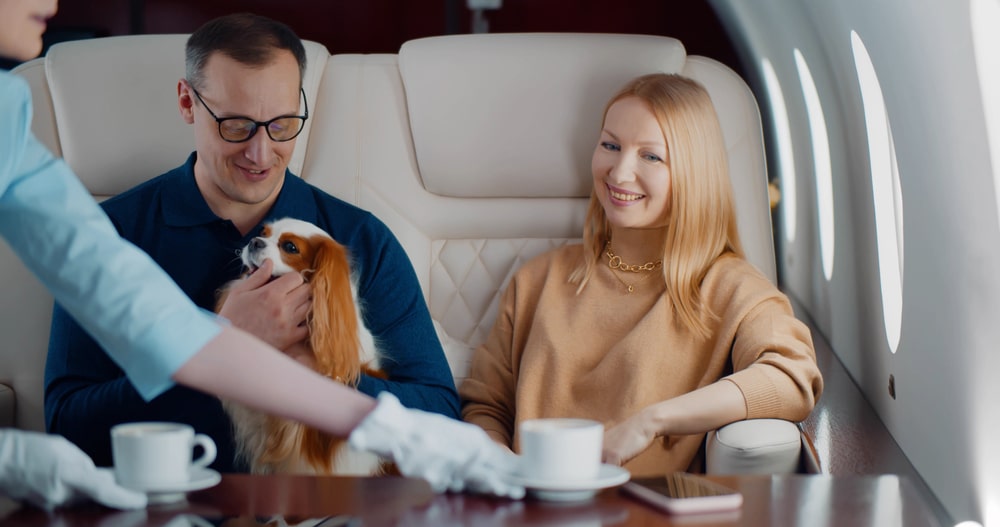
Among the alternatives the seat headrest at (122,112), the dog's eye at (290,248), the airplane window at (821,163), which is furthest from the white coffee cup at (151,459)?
the airplane window at (821,163)

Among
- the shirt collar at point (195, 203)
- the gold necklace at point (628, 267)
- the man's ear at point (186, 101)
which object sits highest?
the man's ear at point (186, 101)

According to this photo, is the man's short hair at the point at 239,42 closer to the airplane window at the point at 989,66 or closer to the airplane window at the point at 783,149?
the airplane window at the point at 989,66

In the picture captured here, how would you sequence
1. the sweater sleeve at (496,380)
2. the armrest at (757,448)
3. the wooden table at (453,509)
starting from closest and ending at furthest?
the wooden table at (453,509) < the armrest at (757,448) < the sweater sleeve at (496,380)

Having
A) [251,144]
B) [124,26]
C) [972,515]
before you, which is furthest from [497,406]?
[124,26]

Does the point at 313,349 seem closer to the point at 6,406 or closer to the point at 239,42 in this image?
the point at 239,42

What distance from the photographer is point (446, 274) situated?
2.34 m

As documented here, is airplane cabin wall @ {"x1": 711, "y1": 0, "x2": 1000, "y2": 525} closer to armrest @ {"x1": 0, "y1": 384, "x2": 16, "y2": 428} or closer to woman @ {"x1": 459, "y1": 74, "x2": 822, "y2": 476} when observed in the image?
woman @ {"x1": 459, "y1": 74, "x2": 822, "y2": 476}

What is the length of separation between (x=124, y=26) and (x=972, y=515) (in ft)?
15.6

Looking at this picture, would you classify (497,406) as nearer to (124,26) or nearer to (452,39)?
→ (452,39)

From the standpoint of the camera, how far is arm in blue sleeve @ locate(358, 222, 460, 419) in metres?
2.00

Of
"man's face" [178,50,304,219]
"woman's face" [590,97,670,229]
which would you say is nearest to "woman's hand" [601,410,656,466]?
"woman's face" [590,97,670,229]

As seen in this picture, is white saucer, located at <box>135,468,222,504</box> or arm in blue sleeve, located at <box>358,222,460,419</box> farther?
arm in blue sleeve, located at <box>358,222,460,419</box>

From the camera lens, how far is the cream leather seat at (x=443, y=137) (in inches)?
89.9

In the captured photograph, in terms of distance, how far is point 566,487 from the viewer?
113cm
